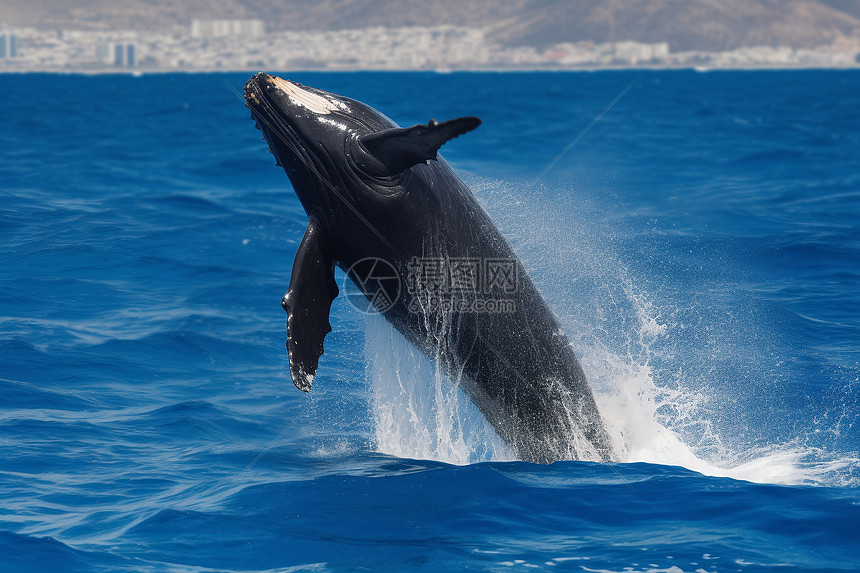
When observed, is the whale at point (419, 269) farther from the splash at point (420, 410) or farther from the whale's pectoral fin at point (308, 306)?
the splash at point (420, 410)

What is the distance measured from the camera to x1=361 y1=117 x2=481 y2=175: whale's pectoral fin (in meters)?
8.93

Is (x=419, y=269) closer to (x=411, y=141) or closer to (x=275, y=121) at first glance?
(x=411, y=141)

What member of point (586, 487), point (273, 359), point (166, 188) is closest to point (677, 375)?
point (586, 487)

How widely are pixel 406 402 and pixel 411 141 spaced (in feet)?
15.2

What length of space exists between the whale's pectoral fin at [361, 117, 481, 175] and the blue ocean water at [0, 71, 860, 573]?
3.03 metres

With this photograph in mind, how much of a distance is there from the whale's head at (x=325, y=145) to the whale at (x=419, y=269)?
0.04 feet

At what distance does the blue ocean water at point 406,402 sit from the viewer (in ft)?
31.6

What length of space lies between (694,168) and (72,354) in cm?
2664
